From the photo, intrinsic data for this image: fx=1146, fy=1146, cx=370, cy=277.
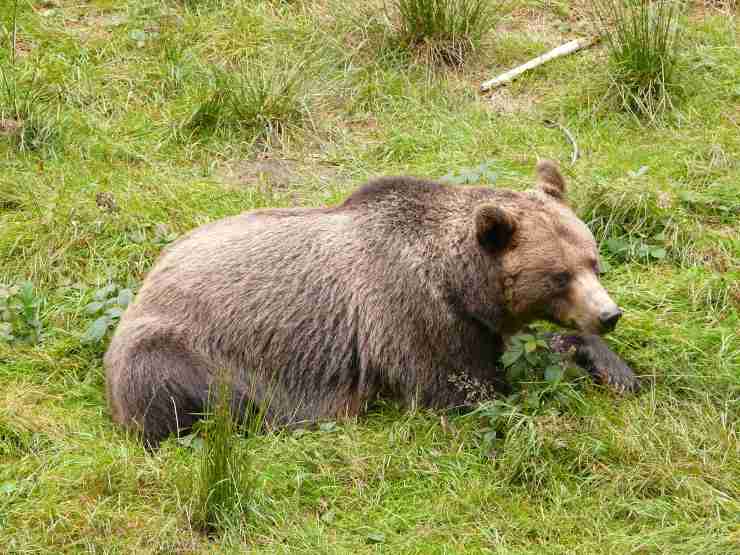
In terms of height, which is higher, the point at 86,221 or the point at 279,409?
the point at 86,221

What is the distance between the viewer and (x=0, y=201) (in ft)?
28.9

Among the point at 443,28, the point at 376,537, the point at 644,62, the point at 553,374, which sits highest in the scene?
the point at 443,28

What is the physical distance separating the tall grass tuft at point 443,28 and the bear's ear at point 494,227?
4093 mm

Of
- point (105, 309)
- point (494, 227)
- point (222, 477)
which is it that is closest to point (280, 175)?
point (105, 309)

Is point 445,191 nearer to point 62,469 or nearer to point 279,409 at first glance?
point 279,409

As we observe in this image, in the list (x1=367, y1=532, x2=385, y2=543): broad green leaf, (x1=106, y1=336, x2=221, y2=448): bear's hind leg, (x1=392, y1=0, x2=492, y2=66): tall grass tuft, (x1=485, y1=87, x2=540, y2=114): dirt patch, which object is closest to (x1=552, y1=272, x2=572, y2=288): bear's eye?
(x1=367, y1=532, x2=385, y2=543): broad green leaf

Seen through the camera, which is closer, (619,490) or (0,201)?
(619,490)

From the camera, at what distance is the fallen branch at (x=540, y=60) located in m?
10.0

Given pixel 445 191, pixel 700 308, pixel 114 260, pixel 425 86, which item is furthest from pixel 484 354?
pixel 425 86

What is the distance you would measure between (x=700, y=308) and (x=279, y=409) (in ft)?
8.93

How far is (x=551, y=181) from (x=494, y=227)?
739 millimetres

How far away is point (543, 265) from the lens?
6195mm

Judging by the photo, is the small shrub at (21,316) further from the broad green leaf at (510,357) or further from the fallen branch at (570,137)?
the fallen branch at (570,137)

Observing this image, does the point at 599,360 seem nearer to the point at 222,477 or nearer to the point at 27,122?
the point at 222,477
